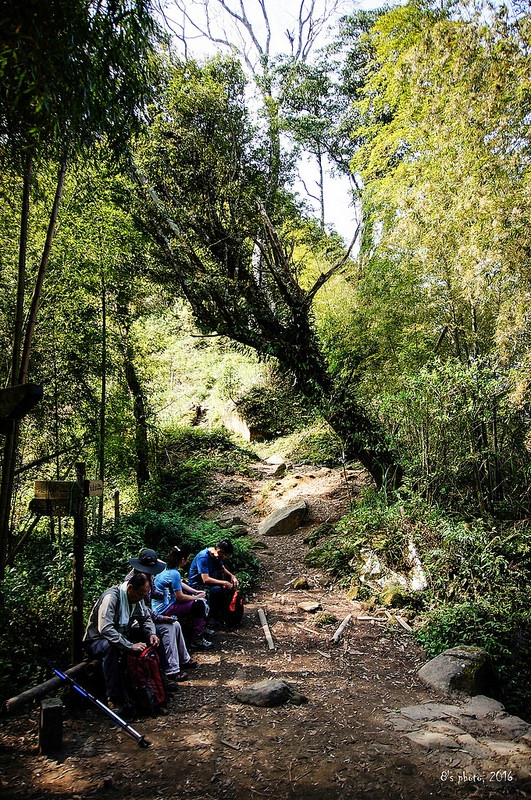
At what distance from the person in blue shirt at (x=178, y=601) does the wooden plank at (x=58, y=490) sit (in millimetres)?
1303

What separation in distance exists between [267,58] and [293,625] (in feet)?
57.4

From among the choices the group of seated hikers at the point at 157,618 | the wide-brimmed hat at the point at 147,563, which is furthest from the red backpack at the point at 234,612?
the wide-brimmed hat at the point at 147,563

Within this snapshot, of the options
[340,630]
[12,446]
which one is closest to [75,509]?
[12,446]

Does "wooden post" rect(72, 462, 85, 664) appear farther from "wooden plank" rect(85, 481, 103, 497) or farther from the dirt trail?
the dirt trail

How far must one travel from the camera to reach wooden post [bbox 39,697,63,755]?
260 centimetres

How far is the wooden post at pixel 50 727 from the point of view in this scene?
260 centimetres

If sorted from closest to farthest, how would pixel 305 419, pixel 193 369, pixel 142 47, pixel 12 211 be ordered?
pixel 142 47, pixel 12 211, pixel 305 419, pixel 193 369

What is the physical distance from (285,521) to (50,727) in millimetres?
5806

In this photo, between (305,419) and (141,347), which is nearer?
(141,347)

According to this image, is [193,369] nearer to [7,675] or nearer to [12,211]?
[12,211]

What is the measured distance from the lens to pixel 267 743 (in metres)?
2.90

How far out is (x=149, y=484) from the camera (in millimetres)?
10383

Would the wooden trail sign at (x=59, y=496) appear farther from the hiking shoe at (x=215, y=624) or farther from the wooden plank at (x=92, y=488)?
the hiking shoe at (x=215, y=624)

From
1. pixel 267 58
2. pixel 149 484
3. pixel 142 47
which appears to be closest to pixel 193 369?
pixel 149 484
